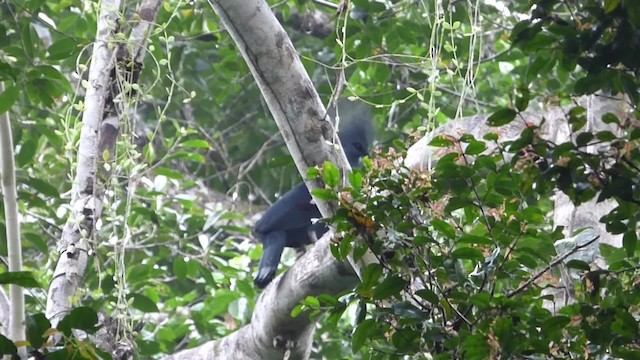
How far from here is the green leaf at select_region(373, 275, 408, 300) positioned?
1.90 metres

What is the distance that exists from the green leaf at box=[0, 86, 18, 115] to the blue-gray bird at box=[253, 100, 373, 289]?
→ 1949 millimetres

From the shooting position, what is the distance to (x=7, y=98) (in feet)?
8.05

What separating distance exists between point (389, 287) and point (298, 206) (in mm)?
2441

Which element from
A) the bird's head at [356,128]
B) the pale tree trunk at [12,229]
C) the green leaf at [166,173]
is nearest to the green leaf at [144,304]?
the green leaf at [166,173]

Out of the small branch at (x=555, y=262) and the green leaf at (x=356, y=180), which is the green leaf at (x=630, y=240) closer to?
the small branch at (x=555, y=262)

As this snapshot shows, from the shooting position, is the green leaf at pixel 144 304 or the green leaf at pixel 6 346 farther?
the green leaf at pixel 144 304

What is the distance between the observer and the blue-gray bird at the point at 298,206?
14.3 feet

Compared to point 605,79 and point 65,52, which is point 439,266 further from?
point 65,52

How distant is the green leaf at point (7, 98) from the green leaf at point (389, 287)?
3.45ft

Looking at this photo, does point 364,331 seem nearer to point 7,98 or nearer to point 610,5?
point 610,5

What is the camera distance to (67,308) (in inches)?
91.7

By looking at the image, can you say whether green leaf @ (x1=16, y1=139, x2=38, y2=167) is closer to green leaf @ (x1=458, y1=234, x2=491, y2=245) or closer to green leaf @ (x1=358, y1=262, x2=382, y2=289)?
green leaf @ (x1=358, y1=262, x2=382, y2=289)

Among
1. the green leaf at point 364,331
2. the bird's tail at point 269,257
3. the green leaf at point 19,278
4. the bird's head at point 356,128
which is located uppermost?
the green leaf at point 19,278

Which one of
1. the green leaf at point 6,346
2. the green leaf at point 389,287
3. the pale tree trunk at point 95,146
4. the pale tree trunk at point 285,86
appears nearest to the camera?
the green leaf at point 6,346
